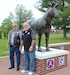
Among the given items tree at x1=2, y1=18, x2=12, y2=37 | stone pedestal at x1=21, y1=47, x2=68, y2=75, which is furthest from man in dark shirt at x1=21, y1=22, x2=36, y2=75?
tree at x1=2, y1=18, x2=12, y2=37

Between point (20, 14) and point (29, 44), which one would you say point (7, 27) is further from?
point (29, 44)

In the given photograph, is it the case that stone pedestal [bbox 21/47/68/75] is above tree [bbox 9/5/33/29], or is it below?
below

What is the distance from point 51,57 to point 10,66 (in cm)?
184

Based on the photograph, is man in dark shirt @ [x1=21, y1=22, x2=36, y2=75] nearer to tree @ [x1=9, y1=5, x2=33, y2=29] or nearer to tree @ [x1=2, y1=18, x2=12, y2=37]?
tree @ [x1=2, y1=18, x2=12, y2=37]

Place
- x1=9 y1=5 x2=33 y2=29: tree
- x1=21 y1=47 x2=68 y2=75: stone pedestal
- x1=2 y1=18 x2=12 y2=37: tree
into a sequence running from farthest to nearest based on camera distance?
x1=9 y1=5 x2=33 y2=29: tree → x1=2 y1=18 x2=12 y2=37: tree → x1=21 y1=47 x2=68 y2=75: stone pedestal

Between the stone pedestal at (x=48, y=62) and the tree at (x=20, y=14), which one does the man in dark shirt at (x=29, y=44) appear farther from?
the tree at (x=20, y=14)

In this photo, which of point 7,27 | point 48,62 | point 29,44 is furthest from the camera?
point 7,27

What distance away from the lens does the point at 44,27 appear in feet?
21.1

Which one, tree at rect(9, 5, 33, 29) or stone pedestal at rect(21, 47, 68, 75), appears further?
tree at rect(9, 5, 33, 29)

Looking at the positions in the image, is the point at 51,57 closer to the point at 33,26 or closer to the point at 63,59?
the point at 63,59

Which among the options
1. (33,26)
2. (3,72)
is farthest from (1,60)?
(33,26)

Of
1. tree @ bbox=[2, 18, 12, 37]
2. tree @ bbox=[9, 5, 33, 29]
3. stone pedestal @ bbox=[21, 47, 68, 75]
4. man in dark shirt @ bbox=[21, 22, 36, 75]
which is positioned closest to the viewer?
man in dark shirt @ bbox=[21, 22, 36, 75]

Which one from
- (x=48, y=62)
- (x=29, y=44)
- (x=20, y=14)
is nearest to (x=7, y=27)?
(x=20, y=14)

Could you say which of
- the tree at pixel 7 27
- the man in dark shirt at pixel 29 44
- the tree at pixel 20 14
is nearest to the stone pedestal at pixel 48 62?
the man in dark shirt at pixel 29 44
